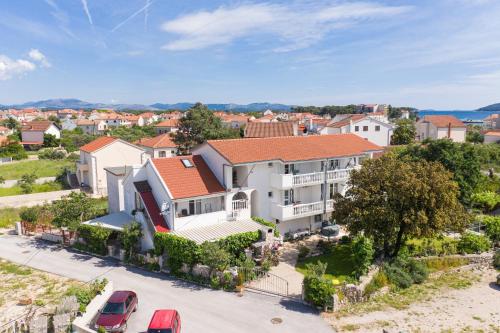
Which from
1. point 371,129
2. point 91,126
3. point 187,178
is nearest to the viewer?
point 187,178

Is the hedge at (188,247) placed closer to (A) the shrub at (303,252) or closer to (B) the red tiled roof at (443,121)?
(A) the shrub at (303,252)

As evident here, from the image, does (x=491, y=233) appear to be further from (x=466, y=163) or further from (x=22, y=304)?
(x=22, y=304)

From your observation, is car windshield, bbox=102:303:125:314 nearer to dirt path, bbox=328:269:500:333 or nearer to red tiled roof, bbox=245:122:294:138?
dirt path, bbox=328:269:500:333

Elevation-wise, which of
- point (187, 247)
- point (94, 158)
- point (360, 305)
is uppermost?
point (94, 158)

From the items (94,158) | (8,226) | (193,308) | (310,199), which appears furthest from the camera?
(94,158)

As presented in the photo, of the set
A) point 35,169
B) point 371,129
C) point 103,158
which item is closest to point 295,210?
point 103,158

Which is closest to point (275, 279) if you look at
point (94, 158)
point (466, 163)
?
point (466, 163)

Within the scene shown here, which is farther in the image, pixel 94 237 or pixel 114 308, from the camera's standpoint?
pixel 94 237

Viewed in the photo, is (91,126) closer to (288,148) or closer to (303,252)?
(288,148)
